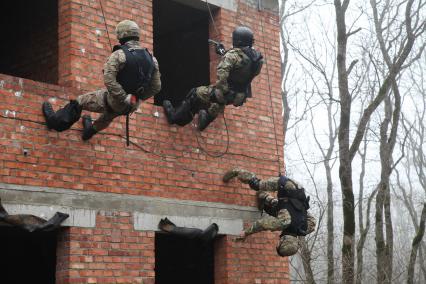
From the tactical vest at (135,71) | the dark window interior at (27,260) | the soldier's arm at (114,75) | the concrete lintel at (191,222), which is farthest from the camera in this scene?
the dark window interior at (27,260)

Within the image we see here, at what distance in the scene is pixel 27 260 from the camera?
10242mm

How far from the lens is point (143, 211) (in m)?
8.45

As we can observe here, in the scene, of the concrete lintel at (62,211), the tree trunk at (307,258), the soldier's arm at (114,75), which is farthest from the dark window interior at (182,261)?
the tree trunk at (307,258)

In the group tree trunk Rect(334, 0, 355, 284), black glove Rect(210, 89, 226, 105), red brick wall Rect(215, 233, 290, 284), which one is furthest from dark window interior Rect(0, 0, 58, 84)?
tree trunk Rect(334, 0, 355, 284)

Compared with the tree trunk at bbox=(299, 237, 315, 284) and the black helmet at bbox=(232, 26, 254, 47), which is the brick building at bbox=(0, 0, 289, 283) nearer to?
the black helmet at bbox=(232, 26, 254, 47)

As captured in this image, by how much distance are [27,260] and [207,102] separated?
3.73 metres

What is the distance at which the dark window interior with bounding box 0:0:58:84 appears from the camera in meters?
9.53

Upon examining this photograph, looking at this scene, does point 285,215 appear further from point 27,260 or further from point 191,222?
point 27,260

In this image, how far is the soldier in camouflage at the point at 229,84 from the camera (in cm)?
866

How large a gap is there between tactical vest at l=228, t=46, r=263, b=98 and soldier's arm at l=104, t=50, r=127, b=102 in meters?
1.89

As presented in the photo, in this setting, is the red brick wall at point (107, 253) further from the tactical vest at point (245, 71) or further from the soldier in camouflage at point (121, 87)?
the tactical vest at point (245, 71)

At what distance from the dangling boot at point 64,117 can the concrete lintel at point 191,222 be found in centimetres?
149

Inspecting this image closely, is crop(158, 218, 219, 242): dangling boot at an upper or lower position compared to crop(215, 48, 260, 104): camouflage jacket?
lower

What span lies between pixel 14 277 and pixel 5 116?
3.71 m
